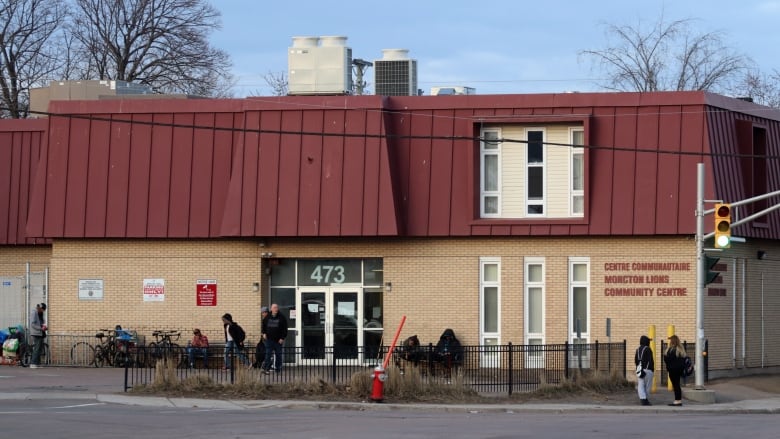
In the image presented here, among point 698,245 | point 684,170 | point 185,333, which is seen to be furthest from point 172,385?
point 684,170

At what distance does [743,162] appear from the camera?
34344 millimetres

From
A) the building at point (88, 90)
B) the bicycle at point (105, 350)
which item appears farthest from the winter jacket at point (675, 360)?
the building at point (88, 90)

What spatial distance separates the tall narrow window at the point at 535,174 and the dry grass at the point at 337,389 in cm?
723

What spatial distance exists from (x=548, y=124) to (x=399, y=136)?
4.03 meters

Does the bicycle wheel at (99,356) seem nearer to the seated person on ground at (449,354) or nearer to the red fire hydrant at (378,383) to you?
the seated person on ground at (449,354)

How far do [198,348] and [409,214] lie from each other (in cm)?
735

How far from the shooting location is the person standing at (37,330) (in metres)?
33.6

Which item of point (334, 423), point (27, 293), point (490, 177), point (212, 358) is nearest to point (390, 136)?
point (490, 177)

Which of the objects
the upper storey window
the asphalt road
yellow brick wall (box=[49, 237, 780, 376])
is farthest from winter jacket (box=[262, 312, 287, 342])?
the upper storey window

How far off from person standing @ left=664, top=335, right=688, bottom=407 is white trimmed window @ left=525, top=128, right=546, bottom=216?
7221 mm

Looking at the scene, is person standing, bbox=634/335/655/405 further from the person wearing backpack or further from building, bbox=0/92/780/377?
the person wearing backpack

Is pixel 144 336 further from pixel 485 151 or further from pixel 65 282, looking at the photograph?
pixel 485 151

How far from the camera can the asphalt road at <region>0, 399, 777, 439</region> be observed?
1966 centimetres

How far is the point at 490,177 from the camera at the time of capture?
111ft
